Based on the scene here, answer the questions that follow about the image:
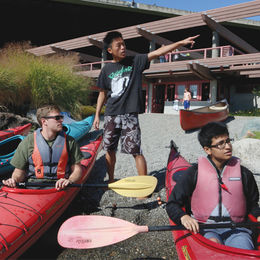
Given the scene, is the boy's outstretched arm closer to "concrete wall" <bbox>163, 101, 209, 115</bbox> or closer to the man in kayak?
the man in kayak

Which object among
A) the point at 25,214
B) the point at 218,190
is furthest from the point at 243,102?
the point at 25,214

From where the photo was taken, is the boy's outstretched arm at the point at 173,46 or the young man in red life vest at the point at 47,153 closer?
the young man in red life vest at the point at 47,153

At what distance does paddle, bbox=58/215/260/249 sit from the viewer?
188 cm

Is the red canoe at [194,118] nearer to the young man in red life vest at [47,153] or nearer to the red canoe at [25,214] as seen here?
the young man in red life vest at [47,153]

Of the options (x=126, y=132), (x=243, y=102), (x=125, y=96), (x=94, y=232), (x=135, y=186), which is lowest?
(x=94, y=232)

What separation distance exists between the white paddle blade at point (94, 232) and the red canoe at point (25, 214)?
31 cm

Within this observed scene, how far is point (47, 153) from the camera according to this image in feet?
8.52

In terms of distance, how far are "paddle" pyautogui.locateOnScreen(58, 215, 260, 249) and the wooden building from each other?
1020 cm

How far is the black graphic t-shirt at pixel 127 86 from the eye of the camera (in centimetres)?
304

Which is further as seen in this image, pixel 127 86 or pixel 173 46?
pixel 127 86

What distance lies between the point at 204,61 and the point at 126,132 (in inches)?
449

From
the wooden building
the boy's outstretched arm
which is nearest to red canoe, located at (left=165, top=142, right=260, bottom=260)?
the boy's outstretched arm

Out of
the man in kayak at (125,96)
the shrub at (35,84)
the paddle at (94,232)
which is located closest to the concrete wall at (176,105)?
the shrub at (35,84)

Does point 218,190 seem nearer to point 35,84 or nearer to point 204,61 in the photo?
point 35,84
